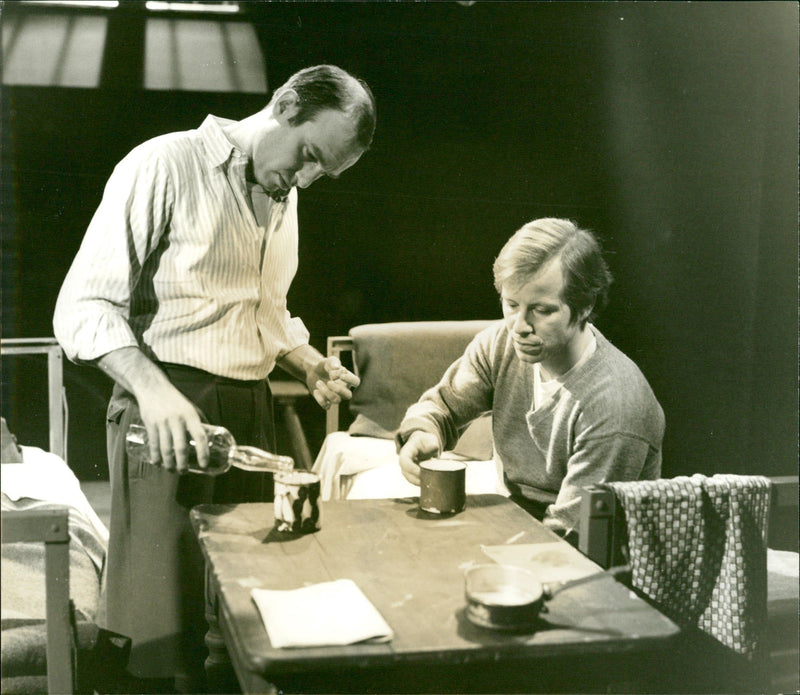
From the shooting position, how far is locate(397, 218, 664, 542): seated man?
1.93 m

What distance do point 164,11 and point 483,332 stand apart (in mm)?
1039

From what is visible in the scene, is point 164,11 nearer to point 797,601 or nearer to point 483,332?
point 483,332

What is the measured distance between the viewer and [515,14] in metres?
2.06

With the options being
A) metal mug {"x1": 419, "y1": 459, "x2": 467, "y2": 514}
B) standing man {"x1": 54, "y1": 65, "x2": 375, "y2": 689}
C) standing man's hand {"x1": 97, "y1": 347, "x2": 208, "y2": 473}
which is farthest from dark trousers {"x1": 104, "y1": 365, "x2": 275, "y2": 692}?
metal mug {"x1": 419, "y1": 459, "x2": 467, "y2": 514}

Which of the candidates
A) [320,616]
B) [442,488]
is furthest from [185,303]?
[320,616]

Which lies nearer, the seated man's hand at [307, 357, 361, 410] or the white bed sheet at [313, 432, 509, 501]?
the seated man's hand at [307, 357, 361, 410]

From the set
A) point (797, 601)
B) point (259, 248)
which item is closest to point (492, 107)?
point (259, 248)

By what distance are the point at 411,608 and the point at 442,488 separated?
1.42ft

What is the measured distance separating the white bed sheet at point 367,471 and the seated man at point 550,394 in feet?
0.43

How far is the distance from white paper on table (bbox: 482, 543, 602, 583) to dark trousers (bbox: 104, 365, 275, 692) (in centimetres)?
66

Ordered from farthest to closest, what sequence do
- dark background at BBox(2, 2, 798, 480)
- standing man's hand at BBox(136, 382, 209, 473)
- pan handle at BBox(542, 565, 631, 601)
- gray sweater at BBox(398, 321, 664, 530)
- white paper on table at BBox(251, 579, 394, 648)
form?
dark background at BBox(2, 2, 798, 480) → gray sweater at BBox(398, 321, 664, 530) → standing man's hand at BBox(136, 382, 209, 473) → pan handle at BBox(542, 565, 631, 601) → white paper on table at BBox(251, 579, 394, 648)

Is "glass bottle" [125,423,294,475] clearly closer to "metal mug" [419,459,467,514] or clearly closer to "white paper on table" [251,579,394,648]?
"metal mug" [419,459,467,514]

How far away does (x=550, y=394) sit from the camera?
2010 millimetres

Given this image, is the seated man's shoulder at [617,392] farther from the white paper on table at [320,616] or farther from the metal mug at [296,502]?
the white paper on table at [320,616]
